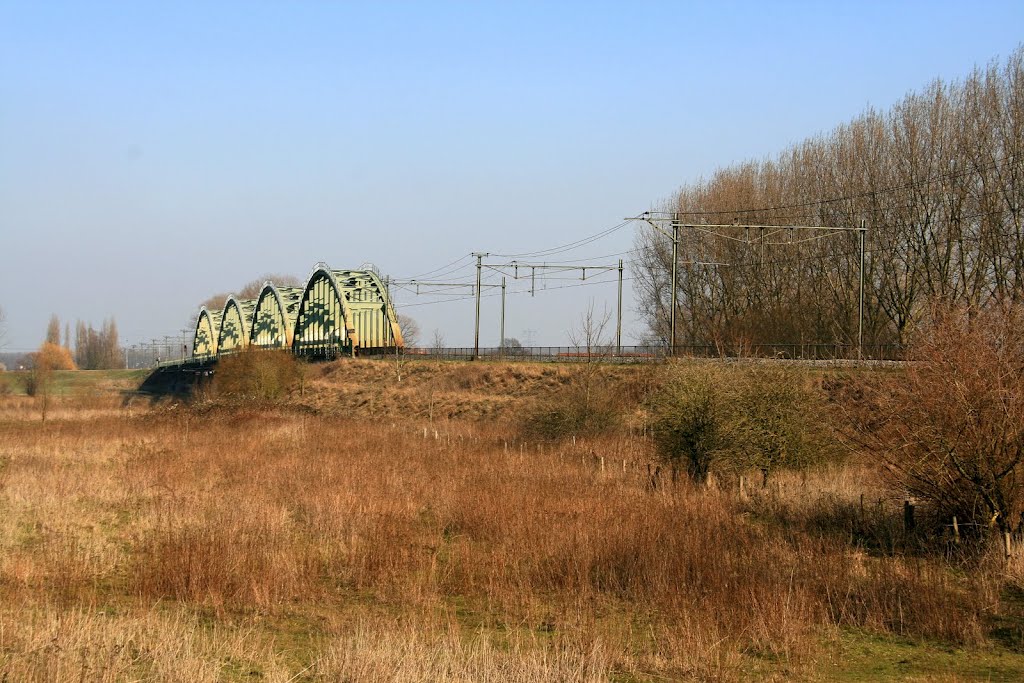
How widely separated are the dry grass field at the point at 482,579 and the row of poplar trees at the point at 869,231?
12.9 m

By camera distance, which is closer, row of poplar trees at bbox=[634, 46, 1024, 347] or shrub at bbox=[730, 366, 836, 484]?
shrub at bbox=[730, 366, 836, 484]

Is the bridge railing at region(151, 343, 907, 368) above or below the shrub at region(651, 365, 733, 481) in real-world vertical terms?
above

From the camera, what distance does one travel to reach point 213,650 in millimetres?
9695

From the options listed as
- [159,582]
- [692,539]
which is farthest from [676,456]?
[159,582]

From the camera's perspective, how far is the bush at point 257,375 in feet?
182

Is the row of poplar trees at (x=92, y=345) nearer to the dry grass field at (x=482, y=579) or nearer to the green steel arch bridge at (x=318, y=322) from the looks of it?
the green steel arch bridge at (x=318, y=322)

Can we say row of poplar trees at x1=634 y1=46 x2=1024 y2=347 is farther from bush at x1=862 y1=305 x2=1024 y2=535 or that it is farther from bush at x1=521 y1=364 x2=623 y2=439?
bush at x1=862 y1=305 x2=1024 y2=535

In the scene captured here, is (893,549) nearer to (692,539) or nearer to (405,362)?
(692,539)

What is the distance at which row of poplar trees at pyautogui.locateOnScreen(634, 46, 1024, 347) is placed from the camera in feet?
130

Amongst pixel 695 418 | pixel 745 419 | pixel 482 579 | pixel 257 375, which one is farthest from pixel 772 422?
pixel 257 375

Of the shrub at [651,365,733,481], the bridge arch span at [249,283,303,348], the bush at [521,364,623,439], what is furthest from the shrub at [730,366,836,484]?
the bridge arch span at [249,283,303,348]

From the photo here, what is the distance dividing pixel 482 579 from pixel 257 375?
146 ft

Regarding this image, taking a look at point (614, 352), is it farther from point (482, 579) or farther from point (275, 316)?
point (275, 316)

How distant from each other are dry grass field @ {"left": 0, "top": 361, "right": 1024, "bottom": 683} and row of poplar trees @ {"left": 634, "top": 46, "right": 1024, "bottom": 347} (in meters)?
12.9
